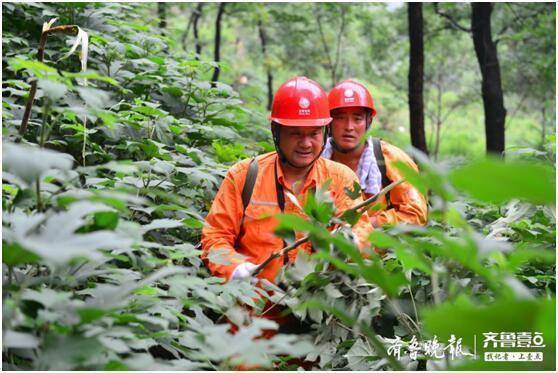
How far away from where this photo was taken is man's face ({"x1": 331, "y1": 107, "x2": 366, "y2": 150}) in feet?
14.2

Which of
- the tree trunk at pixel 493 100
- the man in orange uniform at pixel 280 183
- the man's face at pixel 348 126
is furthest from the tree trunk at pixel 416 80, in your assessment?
the man in orange uniform at pixel 280 183

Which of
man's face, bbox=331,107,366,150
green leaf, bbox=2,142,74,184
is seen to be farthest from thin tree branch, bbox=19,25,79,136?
man's face, bbox=331,107,366,150

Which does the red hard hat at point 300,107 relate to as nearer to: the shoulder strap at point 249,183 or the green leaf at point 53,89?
the shoulder strap at point 249,183

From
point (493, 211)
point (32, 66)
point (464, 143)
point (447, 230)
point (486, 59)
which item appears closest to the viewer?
point (32, 66)

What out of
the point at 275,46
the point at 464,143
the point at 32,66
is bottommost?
the point at 464,143

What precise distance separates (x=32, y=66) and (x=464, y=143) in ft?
77.0

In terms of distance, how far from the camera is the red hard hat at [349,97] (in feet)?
14.8

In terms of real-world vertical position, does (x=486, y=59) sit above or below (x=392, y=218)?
above

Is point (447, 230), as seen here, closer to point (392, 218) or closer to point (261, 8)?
point (392, 218)

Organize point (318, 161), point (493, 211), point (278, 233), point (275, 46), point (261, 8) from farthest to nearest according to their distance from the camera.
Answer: point (275, 46) < point (261, 8) < point (493, 211) < point (318, 161) < point (278, 233)

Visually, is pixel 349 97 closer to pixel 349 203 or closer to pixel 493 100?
pixel 349 203

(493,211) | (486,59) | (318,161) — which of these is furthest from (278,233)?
(486,59)

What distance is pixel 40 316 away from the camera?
132 centimetres

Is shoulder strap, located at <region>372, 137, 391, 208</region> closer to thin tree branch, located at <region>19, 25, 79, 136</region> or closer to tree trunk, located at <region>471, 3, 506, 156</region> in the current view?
thin tree branch, located at <region>19, 25, 79, 136</region>
